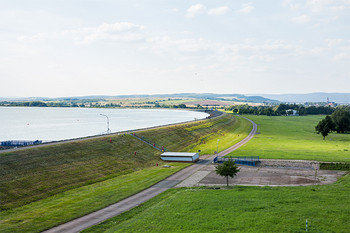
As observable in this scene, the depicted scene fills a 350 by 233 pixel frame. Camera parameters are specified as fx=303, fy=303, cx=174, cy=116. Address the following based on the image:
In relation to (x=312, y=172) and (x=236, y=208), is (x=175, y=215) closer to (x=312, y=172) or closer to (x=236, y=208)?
(x=236, y=208)

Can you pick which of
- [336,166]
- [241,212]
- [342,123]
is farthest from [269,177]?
[342,123]

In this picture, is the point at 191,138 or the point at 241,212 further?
the point at 191,138

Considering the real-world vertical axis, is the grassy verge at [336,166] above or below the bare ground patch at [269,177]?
above

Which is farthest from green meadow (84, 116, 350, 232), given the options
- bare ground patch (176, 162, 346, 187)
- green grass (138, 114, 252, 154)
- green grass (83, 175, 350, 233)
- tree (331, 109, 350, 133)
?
tree (331, 109, 350, 133)

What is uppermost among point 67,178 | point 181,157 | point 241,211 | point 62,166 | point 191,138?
point 241,211

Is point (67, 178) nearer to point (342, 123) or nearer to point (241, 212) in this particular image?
point (241, 212)

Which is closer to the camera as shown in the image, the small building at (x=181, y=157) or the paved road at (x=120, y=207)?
the paved road at (x=120, y=207)

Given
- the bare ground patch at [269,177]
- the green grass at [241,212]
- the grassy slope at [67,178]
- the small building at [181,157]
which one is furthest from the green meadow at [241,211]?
the small building at [181,157]

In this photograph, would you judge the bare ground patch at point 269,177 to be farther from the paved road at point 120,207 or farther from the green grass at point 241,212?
the green grass at point 241,212
